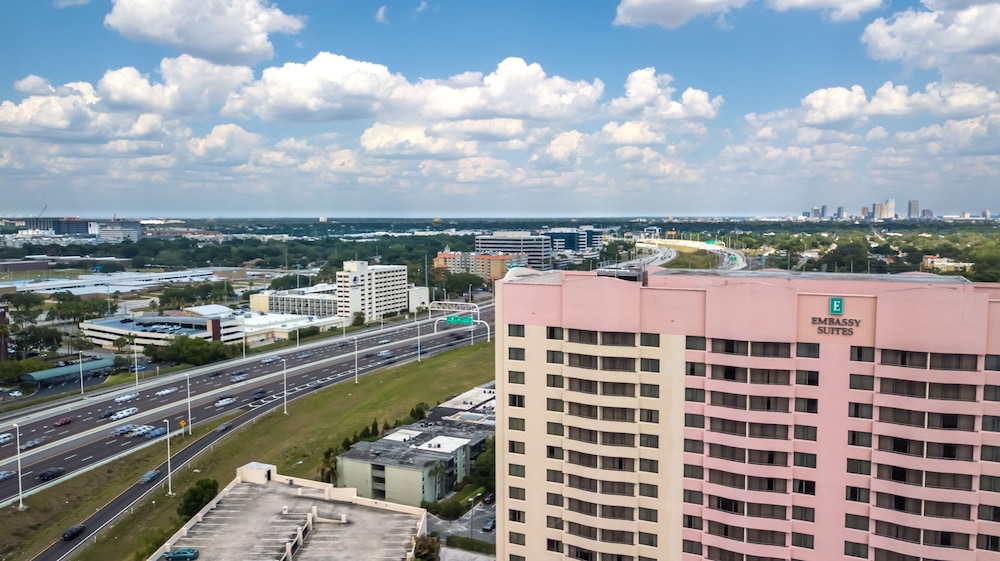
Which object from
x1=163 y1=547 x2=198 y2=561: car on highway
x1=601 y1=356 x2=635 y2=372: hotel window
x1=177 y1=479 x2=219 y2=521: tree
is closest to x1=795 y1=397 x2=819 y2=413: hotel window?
x1=601 y1=356 x2=635 y2=372: hotel window

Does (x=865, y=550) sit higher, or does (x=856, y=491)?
(x=856, y=491)

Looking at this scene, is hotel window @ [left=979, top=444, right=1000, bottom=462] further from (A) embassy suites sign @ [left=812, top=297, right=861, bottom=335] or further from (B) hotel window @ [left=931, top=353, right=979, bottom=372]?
(A) embassy suites sign @ [left=812, top=297, right=861, bottom=335]

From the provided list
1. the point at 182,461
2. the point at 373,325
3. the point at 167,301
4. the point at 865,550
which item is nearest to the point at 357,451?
the point at 182,461

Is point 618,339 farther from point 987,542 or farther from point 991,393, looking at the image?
point 987,542

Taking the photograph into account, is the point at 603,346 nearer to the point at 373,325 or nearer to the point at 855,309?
the point at 855,309

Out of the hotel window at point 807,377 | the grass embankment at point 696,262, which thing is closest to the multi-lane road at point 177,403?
the hotel window at point 807,377

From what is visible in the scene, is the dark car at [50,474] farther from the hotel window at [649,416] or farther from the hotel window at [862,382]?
the hotel window at [862,382]
